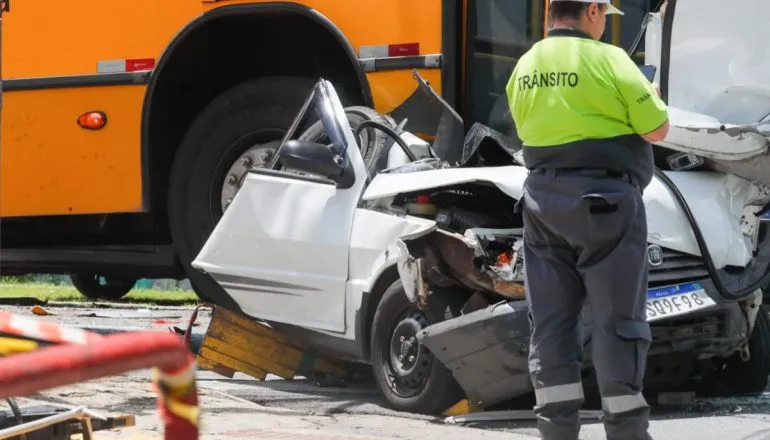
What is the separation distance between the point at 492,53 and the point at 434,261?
1.93 m

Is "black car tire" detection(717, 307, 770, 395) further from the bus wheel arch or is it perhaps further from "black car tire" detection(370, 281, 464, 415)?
the bus wheel arch

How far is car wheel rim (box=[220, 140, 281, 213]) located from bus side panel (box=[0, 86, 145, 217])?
0.56 meters

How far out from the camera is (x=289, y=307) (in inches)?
257

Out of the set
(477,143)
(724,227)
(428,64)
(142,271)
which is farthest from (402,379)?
(142,271)

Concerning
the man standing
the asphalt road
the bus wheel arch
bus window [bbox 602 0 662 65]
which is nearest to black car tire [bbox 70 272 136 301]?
the bus wheel arch

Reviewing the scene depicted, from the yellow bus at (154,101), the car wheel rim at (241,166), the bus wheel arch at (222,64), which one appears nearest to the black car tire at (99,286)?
the yellow bus at (154,101)

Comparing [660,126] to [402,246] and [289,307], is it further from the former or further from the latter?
[289,307]

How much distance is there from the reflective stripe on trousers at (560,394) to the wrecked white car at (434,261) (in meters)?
0.96

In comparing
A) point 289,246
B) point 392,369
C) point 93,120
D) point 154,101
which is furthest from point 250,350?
point 93,120

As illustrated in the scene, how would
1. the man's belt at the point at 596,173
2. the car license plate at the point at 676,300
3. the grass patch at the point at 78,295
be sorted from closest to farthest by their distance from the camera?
the man's belt at the point at 596,173
the car license plate at the point at 676,300
the grass patch at the point at 78,295

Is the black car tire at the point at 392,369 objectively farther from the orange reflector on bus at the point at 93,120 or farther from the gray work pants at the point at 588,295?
the orange reflector on bus at the point at 93,120

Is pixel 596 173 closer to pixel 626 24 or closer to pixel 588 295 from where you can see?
pixel 588 295

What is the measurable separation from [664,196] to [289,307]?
196 cm

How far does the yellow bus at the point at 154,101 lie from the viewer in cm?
788
